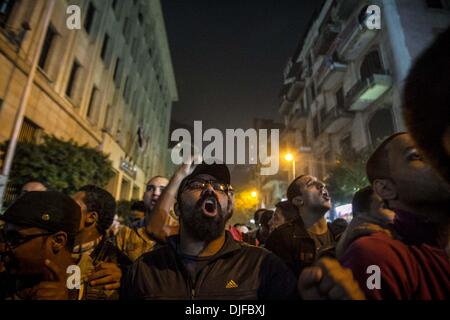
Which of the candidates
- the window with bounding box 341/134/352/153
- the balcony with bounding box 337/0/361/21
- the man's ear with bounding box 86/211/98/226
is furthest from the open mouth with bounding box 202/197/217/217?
the balcony with bounding box 337/0/361/21

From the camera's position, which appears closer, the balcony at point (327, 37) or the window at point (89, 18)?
the window at point (89, 18)

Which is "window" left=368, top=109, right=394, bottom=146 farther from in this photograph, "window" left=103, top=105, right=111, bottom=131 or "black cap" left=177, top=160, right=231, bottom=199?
"window" left=103, top=105, right=111, bottom=131

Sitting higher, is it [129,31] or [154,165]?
[129,31]

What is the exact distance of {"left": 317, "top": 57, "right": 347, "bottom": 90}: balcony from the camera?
69.1ft

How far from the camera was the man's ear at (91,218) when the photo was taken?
2771mm

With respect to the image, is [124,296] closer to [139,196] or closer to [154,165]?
[139,196]

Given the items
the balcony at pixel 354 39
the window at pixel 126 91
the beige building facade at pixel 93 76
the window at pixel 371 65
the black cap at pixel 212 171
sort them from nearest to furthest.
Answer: the black cap at pixel 212 171, the beige building facade at pixel 93 76, the window at pixel 371 65, the balcony at pixel 354 39, the window at pixel 126 91

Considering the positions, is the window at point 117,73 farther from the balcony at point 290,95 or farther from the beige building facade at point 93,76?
the balcony at point 290,95

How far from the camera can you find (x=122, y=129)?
2275 cm

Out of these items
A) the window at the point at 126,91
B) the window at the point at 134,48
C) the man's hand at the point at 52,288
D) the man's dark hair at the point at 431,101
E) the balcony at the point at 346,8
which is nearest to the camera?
the man's dark hair at the point at 431,101

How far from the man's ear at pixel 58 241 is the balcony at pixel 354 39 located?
21.1 metres

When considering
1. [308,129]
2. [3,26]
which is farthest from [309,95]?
[3,26]

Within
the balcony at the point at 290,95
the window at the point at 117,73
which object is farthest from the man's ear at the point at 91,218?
the balcony at the point at 290,95
